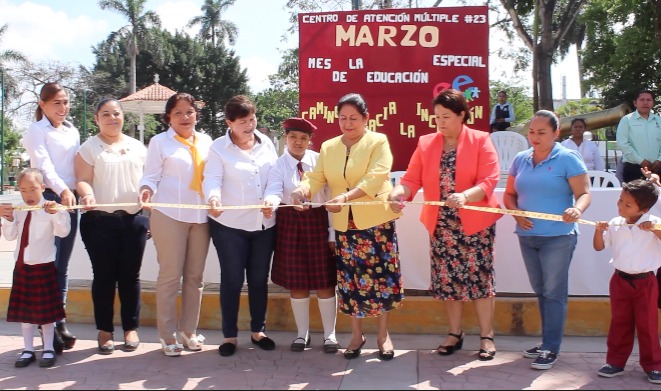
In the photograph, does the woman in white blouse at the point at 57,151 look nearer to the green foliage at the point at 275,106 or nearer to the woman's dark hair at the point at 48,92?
the woman's dark hair at the point at 48,92

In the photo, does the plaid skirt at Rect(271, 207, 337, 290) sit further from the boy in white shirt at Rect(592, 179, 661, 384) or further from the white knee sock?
the boy in white shirt at Rect(592, 179, 661, 384)

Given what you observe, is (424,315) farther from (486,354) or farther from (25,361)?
(25,361)

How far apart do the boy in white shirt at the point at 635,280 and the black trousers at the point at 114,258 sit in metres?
3.12

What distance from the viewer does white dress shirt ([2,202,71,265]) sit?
4406 mm

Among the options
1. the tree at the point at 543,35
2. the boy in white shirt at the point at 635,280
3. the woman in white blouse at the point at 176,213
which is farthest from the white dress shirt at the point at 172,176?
the tree at the point at 543,35

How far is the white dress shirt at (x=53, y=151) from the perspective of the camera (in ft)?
14.8

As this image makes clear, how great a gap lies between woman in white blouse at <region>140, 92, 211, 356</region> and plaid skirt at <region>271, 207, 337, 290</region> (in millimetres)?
600

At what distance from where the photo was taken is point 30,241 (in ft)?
14.5

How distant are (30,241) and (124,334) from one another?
981 millimetres

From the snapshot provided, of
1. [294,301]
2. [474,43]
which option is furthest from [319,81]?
[294,301]

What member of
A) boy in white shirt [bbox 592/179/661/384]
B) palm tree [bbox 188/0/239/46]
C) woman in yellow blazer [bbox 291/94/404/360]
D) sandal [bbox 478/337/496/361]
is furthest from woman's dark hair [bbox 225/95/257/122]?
palm tree [bbox 188/0/239/46]

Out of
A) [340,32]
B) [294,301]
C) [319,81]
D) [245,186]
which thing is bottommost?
[294,301]

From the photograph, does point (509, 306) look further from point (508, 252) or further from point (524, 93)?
point (524, 93)

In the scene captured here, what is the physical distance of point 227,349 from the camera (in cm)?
455
